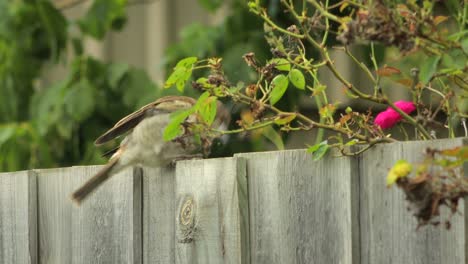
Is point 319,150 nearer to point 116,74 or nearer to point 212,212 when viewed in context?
point 212,212

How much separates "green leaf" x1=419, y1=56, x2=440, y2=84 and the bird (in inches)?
47.4

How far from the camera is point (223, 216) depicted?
267cm

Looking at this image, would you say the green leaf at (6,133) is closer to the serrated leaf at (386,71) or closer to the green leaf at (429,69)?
the serrated leaf at (386,71)

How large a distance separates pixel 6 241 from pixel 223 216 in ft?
3.64

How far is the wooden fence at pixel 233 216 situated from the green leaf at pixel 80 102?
1.70 m

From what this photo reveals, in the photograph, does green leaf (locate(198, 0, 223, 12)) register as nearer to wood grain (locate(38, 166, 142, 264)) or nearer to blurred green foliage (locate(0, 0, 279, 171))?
blurred green foliage (locate(0, 0, 279, 171))

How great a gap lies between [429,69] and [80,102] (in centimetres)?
337

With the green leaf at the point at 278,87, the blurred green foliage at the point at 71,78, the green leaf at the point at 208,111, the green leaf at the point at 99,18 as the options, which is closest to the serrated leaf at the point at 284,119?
the green leaf at the point at 278,87

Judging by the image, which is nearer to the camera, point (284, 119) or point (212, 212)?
point (284, 119)

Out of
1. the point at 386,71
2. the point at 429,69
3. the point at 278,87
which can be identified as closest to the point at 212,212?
the point at 278,87

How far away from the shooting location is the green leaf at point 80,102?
516 cm

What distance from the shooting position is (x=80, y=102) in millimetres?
5180

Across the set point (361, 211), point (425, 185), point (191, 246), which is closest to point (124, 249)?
point (191, 246)

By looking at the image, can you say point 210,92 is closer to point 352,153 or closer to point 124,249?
point 352,153
